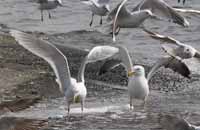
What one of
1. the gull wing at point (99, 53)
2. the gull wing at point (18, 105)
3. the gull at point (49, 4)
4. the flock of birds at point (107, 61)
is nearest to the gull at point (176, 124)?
the gull wing at point (18, 105)

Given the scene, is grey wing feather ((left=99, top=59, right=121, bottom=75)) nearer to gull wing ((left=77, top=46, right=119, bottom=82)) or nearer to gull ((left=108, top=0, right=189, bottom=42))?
gull wing ((left=77, top=46, right=119, bottom=82))

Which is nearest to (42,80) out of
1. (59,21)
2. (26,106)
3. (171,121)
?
(171,121)

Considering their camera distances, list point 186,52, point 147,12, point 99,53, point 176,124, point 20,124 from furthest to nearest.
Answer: point 147,12 < point 186,52 < point 99,53 < point 176,124 < point 20,124

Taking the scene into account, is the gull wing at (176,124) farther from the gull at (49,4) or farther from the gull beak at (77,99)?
the gull at (49,4)

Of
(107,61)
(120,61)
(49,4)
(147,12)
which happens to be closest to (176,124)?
(120,61)

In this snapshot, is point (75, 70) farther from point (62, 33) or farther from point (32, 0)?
point (32, 0)

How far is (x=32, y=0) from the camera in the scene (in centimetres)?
2267

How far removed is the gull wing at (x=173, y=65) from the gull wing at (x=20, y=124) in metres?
5.10

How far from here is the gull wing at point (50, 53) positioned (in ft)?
34.1

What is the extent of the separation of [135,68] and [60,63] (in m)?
1.19

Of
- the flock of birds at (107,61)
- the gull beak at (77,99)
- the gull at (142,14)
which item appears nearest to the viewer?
the gull beak at (77,99)

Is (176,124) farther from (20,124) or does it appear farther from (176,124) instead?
(20,124)

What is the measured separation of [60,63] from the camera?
10523mm

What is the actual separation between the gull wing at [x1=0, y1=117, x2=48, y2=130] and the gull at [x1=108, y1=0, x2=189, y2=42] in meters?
6.89
